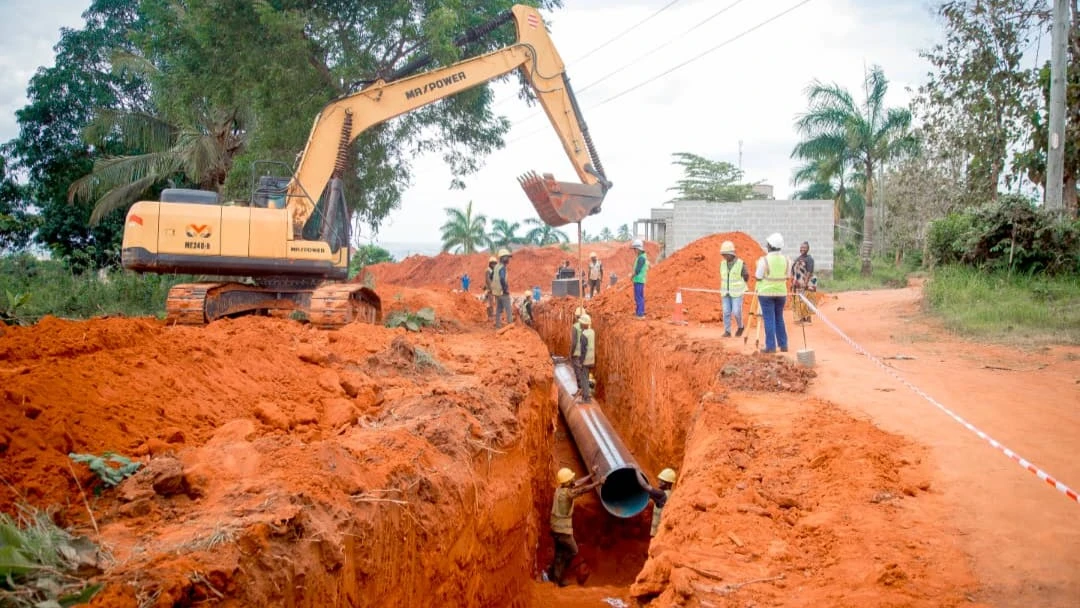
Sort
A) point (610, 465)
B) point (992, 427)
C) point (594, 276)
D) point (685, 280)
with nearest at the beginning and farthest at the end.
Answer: point (992, 427) → point (610, 465) → point (685, 280) → point (594, 276)

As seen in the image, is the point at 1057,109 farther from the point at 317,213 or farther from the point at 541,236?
the point at 541,236

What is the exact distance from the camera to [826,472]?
5977 millimetres

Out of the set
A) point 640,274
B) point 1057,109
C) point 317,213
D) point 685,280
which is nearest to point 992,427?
point 640,274

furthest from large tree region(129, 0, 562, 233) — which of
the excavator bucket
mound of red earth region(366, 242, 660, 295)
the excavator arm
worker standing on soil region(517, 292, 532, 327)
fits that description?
mound of red earth region(366, 242, 660, 295)

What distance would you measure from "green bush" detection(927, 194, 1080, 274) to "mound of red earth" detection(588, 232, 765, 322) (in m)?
4.73

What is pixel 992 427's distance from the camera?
659 centimetres

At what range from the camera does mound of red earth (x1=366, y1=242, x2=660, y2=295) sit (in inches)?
1598

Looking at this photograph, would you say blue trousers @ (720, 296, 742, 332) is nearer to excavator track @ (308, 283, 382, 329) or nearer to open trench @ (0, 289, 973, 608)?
open trench @ (0, 289, 973, 608)

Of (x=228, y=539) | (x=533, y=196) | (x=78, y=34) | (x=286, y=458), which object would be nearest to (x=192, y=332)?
(x=286, y=458)

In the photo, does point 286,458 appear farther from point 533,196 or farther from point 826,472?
point 533,196

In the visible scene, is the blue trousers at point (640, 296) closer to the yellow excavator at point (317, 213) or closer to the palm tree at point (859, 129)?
the yellow excavator at point (317, 213)

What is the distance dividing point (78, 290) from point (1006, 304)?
757 inches

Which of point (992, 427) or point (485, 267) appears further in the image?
point (485, 267)

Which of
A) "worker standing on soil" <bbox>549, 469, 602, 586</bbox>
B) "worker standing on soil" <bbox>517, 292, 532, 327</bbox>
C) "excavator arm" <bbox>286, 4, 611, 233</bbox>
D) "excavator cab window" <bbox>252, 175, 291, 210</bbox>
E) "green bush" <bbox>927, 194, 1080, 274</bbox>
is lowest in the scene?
"worker standing on soil" <bbox>549, 469, 602, 586</bbox>
